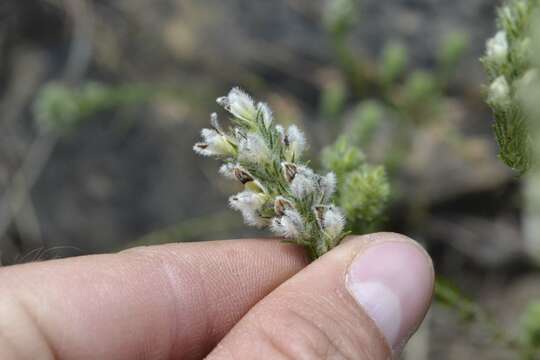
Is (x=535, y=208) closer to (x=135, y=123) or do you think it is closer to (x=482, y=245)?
(x=482, y=245)

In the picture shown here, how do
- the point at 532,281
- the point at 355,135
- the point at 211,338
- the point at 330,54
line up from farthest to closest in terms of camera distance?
the point at 330,54
the point at 532,281
the point at 355,135
the point at 211,338

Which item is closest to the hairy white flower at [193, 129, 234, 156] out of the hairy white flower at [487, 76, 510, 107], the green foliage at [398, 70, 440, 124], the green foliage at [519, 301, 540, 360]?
the hairy white flower at [487, 76, 510, 107]

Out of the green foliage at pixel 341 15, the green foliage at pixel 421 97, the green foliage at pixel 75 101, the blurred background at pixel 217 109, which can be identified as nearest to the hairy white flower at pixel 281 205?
the blurred background at pixel 217 109

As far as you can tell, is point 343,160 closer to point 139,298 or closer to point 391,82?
point 139,298

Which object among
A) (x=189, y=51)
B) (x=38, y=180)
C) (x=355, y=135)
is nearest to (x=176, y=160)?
(x=189, y=51)

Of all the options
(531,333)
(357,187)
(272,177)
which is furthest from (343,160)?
(531,333)

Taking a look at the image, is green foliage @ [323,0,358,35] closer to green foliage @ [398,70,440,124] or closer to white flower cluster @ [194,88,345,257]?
green foliage @ [398,70,440,124]
